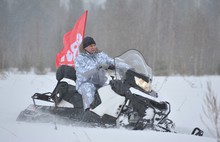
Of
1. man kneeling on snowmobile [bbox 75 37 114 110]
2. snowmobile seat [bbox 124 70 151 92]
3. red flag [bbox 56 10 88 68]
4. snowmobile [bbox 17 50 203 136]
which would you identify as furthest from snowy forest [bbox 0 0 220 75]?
snowmobile seat [bbox 124 70 151 92]

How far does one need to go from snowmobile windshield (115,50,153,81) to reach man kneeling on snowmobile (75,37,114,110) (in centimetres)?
18

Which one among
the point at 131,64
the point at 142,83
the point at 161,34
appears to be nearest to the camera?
the point at 142,83

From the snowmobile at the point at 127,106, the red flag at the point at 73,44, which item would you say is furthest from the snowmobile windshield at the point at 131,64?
the red flag at the point at 73,44

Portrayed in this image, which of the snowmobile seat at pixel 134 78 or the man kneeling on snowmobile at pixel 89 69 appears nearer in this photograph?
the snowmobile seat at pixel 134 78

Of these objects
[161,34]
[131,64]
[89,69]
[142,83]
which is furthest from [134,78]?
[161,34]

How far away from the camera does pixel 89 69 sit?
14.5ft

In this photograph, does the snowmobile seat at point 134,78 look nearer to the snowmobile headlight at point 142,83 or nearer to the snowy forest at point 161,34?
the snowmobile headlight at point 142,83

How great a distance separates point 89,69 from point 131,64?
24.6 inches

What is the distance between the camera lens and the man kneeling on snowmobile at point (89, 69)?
14.2 ft

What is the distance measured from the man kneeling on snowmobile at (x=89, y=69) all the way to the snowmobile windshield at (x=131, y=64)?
0.60 ft

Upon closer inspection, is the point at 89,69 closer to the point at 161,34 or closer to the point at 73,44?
the point at 73,44

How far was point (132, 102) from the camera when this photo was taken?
3979 millimetres

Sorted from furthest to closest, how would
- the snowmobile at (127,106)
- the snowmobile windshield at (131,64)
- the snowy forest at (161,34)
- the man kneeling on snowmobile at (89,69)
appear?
the snowy forest at (161,34)
the man kneeling on snowmobile at (89,69)
the snowmobile windshield at (131,64)
the snowmobile at (127,106)

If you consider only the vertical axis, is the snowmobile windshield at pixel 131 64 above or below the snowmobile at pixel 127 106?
above
